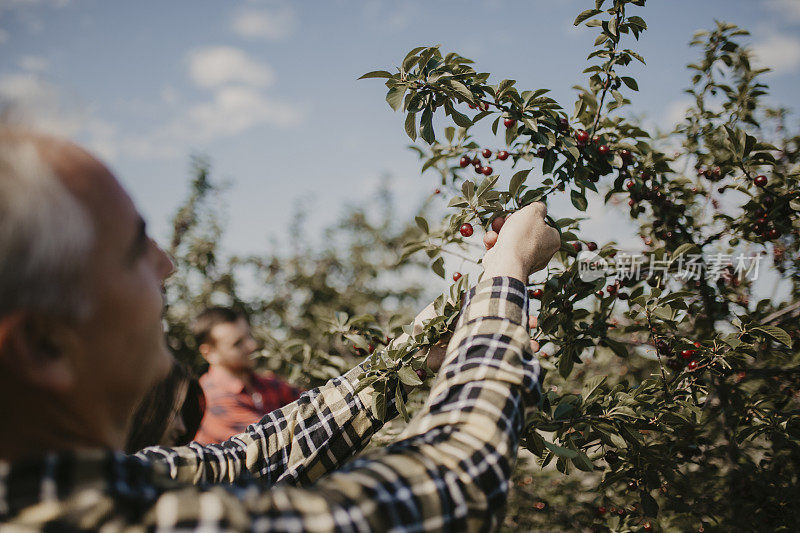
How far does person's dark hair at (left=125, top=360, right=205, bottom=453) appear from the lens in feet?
4.59

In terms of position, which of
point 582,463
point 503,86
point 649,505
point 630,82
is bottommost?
point 649,505

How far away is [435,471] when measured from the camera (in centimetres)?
78

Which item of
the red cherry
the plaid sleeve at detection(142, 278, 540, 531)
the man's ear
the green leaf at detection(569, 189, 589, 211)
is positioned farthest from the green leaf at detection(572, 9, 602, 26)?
the man's ear

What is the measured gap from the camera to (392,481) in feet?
2.48

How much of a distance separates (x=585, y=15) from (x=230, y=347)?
3325 millimetres

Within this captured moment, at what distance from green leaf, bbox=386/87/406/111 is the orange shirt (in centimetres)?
253

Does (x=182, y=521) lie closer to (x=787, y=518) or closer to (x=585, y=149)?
(x=585, y=149)

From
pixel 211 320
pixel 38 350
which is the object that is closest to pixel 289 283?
pixel 211 320

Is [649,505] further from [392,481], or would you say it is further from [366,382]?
[392,481]

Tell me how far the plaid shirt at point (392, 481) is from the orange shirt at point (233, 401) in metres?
2.49

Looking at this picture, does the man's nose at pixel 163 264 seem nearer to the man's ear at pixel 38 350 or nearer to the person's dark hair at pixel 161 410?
the man's ear at pixel 38 350

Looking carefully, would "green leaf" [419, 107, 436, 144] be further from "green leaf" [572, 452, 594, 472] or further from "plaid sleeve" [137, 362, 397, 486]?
"green leaf" [572, 452, 594, 472]

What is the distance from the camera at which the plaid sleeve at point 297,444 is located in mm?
1337

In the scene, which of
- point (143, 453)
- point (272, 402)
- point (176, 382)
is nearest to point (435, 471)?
point (143, 453)
